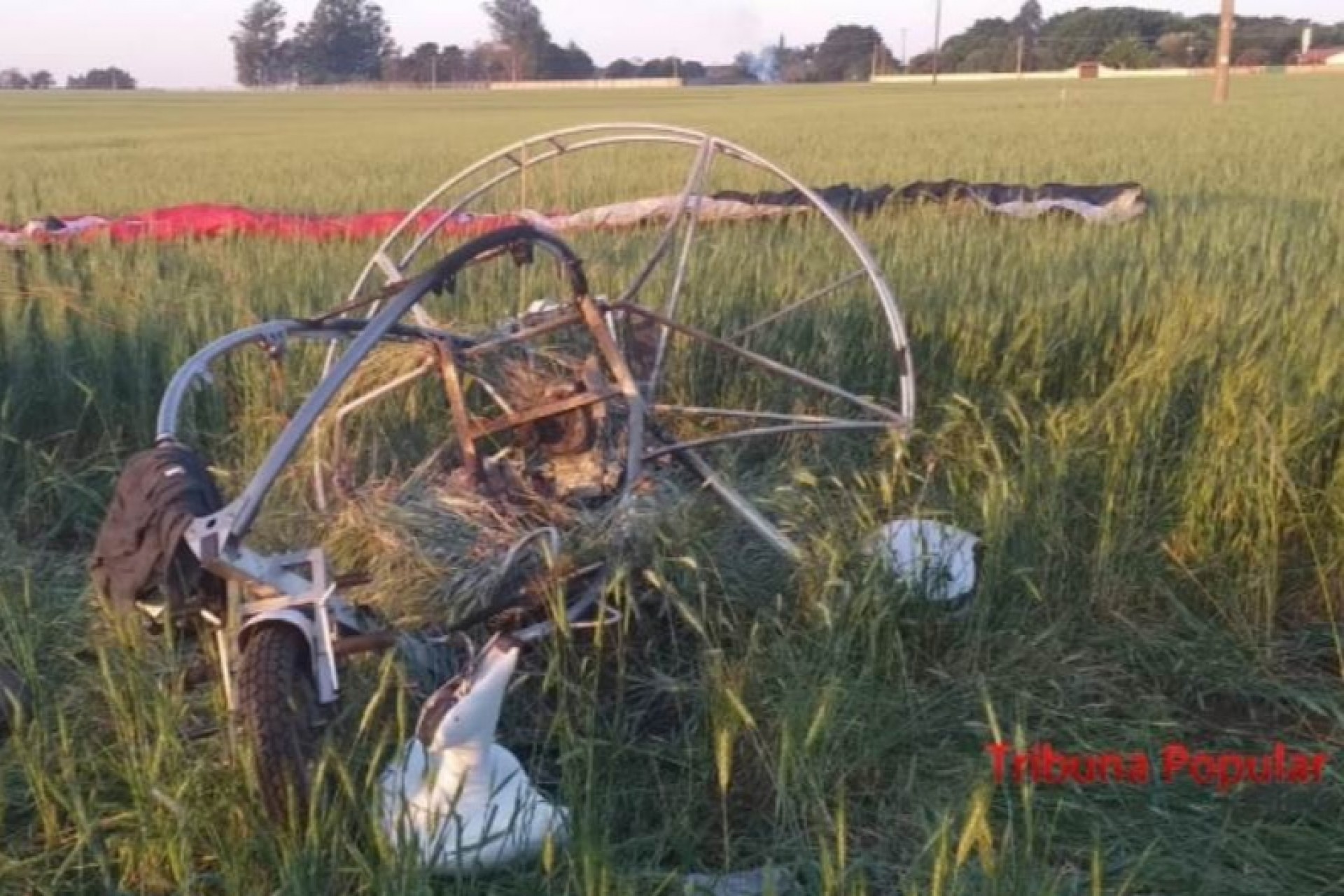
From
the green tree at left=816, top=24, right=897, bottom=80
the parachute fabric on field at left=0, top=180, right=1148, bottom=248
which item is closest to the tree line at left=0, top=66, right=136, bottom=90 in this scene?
the green tree at left=816, top=24, right=897, bottom=80

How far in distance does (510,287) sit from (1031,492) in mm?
2387

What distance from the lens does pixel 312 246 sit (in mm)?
6199

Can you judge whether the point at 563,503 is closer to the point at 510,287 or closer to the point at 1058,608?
the point at 1058,608

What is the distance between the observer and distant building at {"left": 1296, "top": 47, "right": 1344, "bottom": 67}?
66.6m

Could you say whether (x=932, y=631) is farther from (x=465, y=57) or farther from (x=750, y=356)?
(x=465, y=57)

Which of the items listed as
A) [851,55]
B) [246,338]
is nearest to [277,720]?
[246,338]

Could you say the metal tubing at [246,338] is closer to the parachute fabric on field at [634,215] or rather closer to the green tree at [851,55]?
the parachute fabric on field at [634,215]

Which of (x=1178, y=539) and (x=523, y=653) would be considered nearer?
(x=523, y=653)

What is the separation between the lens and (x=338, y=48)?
86938mm

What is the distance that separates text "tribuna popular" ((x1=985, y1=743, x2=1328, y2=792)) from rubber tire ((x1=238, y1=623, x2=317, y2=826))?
101 centimetres

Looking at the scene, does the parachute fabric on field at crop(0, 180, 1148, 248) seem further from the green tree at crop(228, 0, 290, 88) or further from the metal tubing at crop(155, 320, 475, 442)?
the green tree at crop(228, 0, 290, 88)

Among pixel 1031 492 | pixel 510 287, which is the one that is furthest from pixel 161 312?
pixel 1031 492

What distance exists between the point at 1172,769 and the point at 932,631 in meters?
0.52

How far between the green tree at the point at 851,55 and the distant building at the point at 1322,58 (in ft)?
73.6
